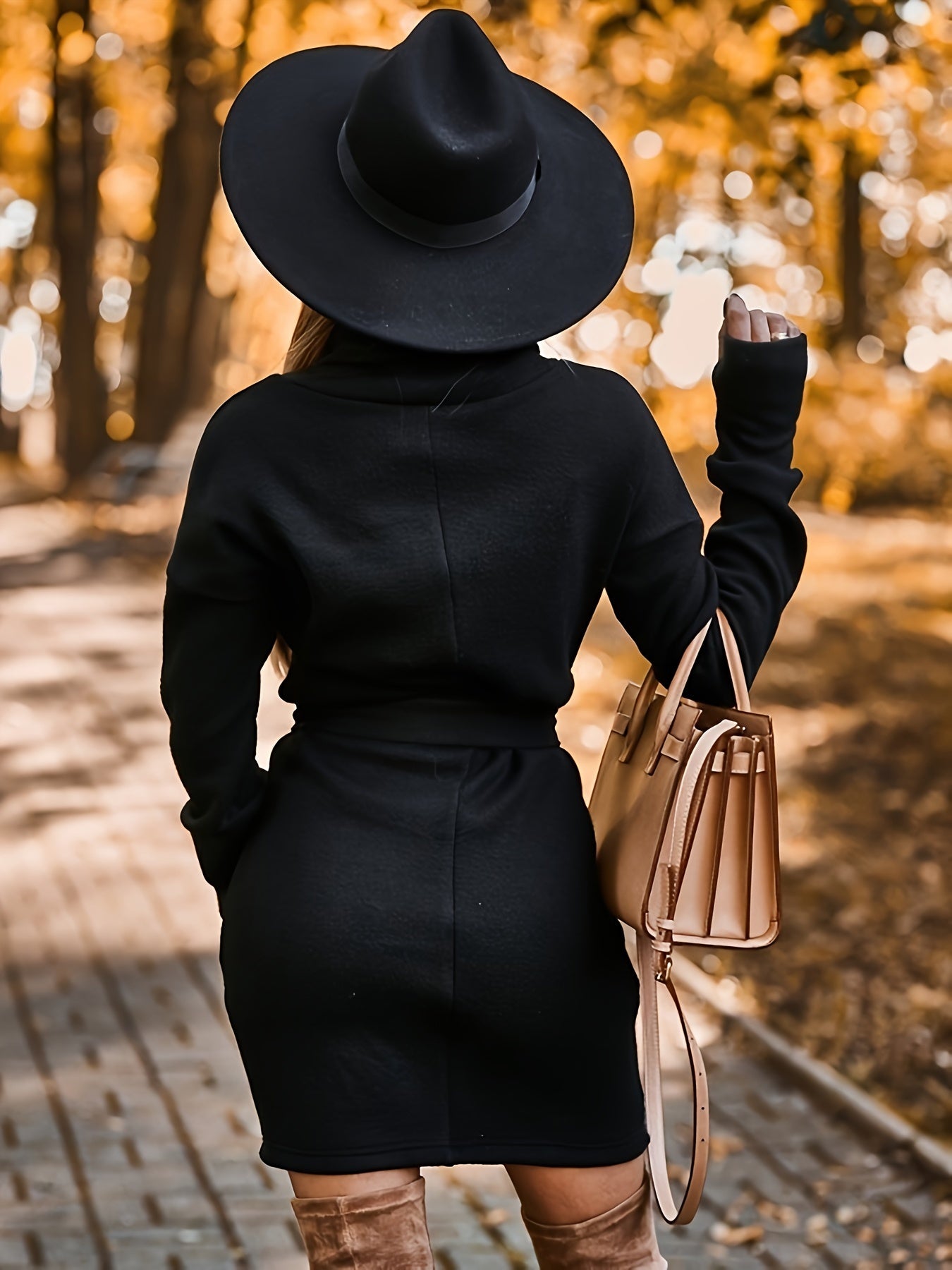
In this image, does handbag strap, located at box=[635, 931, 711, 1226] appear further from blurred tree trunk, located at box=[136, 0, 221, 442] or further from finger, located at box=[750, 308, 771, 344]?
blurred tree trunk, located at box=[136, 0, 221, 442]

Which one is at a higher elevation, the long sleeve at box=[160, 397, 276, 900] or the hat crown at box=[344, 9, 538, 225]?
the hat crown at box=[344, 9, 538, 225]

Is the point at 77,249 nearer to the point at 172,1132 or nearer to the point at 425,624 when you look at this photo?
the point at 172,1132

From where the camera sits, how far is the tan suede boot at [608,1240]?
2305mm

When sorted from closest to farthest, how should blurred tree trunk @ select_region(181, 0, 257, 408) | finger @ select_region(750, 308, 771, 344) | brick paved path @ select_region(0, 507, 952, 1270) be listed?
1. finger @ select_region(750, 308, 771, 344)
2. brick paved path @ select_region(0, 507, 952, 1270)
3. blurred tree trunk @ select_region(181, 0, 257, 408)

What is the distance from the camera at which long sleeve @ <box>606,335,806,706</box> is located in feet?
7.46

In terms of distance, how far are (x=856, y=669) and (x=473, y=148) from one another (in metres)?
8.52

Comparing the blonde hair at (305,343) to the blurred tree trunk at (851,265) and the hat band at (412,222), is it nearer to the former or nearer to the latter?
the hat band at (412,222)

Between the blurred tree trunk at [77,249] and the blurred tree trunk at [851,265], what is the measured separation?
9.00 metres

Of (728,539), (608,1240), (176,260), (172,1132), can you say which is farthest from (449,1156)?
(176,260)

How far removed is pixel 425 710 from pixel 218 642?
27cm

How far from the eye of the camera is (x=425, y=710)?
88.2 inches

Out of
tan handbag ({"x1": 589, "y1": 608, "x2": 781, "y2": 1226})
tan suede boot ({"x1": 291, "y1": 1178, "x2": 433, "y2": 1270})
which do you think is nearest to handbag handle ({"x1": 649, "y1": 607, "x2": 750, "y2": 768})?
tan handbag ({"x1": 589, "y1": 608, "x2": 781, "y2": 1226})

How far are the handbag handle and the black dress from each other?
0.07ft

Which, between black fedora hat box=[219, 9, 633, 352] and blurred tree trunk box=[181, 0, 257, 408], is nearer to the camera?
black fedora hat box=[219, 9, 633, 352]
